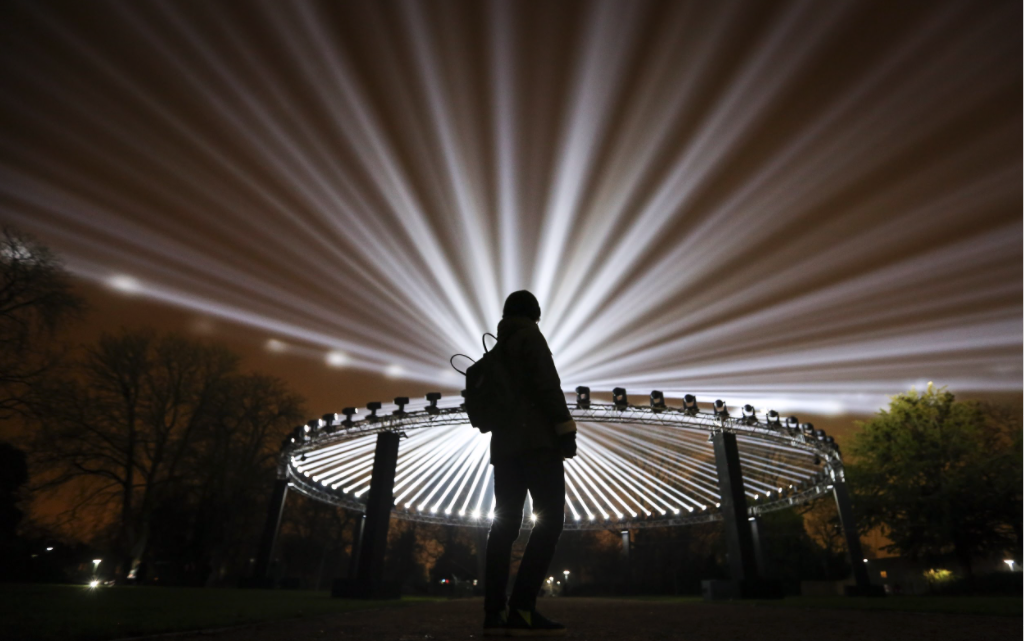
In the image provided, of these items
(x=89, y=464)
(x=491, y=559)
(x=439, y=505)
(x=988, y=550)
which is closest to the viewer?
(x=491, y=559)

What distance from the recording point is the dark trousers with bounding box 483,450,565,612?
344 centimetres

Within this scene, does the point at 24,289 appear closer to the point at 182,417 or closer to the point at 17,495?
the point at 17,495

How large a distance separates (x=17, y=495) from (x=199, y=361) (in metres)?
10.7

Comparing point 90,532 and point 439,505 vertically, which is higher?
point 439,505

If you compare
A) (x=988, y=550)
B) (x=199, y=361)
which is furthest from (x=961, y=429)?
(x=199, y=361)

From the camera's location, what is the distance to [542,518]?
3480 millimetres

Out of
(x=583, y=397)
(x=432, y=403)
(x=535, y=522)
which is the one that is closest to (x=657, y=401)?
(x=583, y=397)

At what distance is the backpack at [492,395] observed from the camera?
3.63 metres

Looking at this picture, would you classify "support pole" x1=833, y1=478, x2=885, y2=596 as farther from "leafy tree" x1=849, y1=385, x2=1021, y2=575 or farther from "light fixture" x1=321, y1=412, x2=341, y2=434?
"light fixture" x1=321, y1=412, x2=341, y2=434

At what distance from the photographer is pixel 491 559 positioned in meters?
3.51

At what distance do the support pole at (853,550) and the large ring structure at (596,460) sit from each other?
497 mm

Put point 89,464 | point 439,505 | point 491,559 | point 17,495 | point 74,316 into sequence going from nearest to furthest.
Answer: point 491,559
point 74,316
point 17,495
point 89,464
point 439,505

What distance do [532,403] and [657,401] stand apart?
45.3 ft

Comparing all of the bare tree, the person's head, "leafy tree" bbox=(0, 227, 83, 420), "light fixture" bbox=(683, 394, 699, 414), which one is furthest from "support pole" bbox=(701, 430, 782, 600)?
the bare tree
